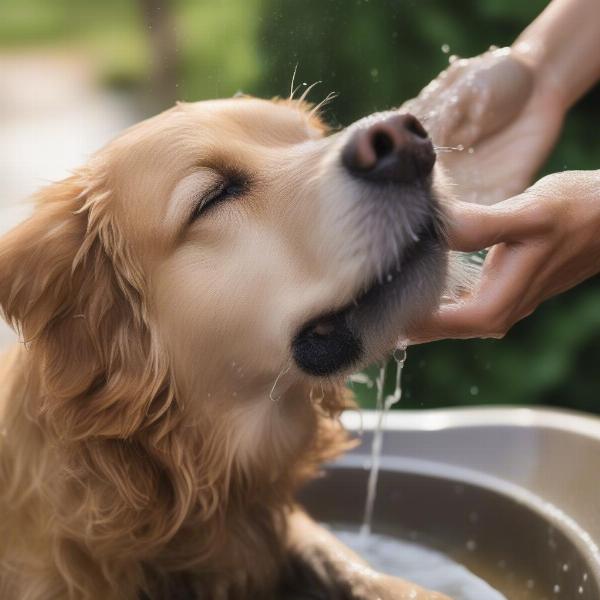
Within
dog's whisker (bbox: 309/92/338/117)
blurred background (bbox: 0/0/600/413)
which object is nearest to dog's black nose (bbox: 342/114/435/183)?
dog's whisker (bbox: 309/92/338/117)

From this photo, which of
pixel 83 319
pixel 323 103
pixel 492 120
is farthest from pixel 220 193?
pixel 492 120

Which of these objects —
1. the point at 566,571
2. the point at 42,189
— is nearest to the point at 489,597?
the point at 566,571

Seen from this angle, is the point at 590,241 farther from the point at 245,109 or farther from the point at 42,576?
the point at 42,576

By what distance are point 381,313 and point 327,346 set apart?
0.12 meters

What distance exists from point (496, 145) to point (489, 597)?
3.59 feet

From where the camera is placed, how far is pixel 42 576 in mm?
2068

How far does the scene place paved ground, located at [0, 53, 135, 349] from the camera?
736cm

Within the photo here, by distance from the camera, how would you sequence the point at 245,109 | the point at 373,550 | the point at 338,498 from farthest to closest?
the point at 338,498, the point at 373,550, the point at 245,109

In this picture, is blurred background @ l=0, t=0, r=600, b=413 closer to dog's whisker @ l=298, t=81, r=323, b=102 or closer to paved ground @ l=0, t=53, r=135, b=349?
dog's whisker @ l=298, t=81, r=323, b=102

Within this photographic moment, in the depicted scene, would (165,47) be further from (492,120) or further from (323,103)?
(492,120)

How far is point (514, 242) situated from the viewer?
1.94 meters

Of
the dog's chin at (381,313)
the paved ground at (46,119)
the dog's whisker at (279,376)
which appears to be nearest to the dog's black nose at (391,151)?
the dog's chin at (381,313)

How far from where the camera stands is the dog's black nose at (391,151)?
1.76 metres

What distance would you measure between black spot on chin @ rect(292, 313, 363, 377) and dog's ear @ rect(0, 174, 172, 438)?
0.89 ft
